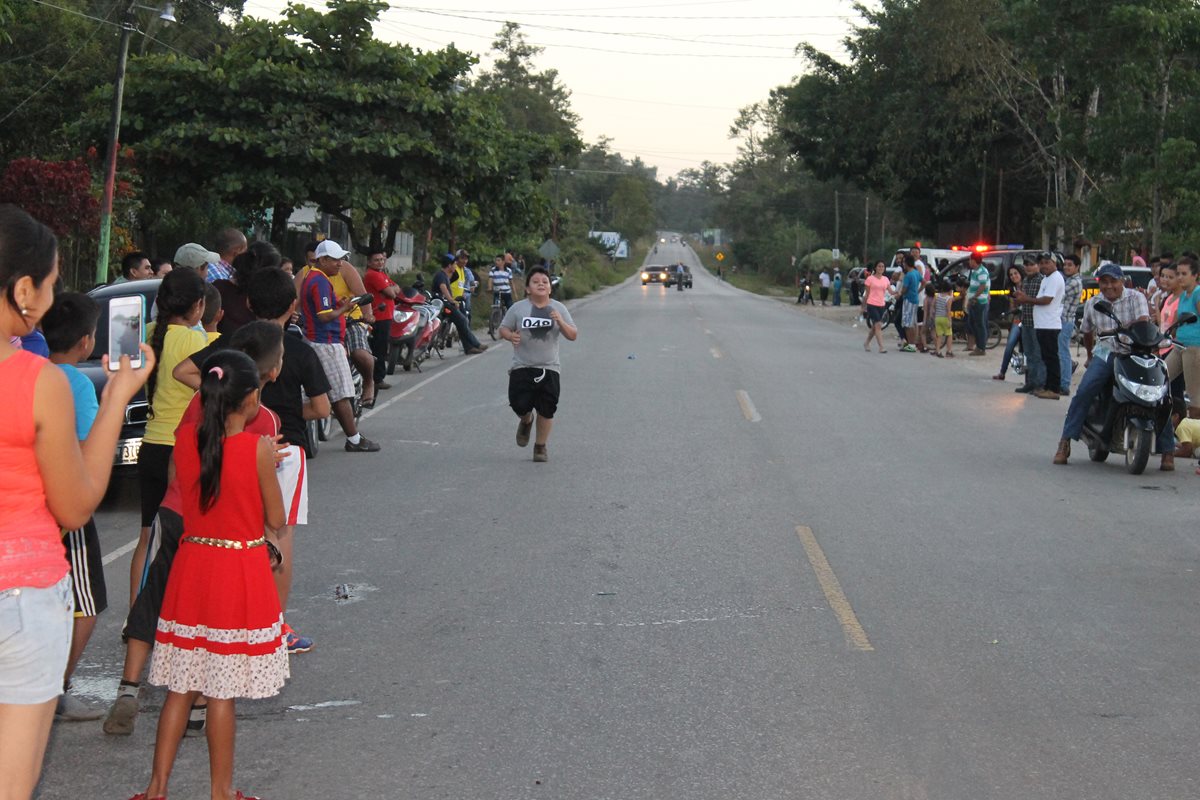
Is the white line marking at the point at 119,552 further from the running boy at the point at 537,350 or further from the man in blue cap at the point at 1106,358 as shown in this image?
the man in blue cap at the point at 1106,358

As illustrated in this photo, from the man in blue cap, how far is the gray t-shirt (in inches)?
180

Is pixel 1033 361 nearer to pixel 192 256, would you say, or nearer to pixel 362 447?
pixel 362 447

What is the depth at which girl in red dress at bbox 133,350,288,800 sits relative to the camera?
174 inches

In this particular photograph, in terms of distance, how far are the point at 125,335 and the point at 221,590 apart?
119 cm

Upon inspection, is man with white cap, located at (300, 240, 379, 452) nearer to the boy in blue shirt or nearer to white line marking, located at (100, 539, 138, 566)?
white line marking, located at (100, 539, 138, 566)

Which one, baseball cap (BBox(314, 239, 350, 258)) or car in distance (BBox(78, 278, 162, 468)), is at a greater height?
baseball cap (BBox(314, 239, 350, 258))

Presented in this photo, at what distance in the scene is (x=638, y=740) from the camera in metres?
5.24

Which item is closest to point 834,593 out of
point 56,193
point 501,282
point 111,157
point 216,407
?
point 216,407

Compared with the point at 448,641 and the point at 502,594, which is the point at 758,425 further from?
the point at 448,641

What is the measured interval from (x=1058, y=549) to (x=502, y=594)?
12.1 feet

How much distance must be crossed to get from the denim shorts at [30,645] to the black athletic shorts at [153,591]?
2.15 metres

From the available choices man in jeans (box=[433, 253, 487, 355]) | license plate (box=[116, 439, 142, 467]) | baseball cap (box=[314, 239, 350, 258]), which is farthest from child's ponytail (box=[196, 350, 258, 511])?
man in jeans (box=[433, 253, 487, 355])

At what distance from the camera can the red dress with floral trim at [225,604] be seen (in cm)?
442

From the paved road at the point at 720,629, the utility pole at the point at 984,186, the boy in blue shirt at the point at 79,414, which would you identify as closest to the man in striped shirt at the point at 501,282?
the paved road at the point at 720,629
